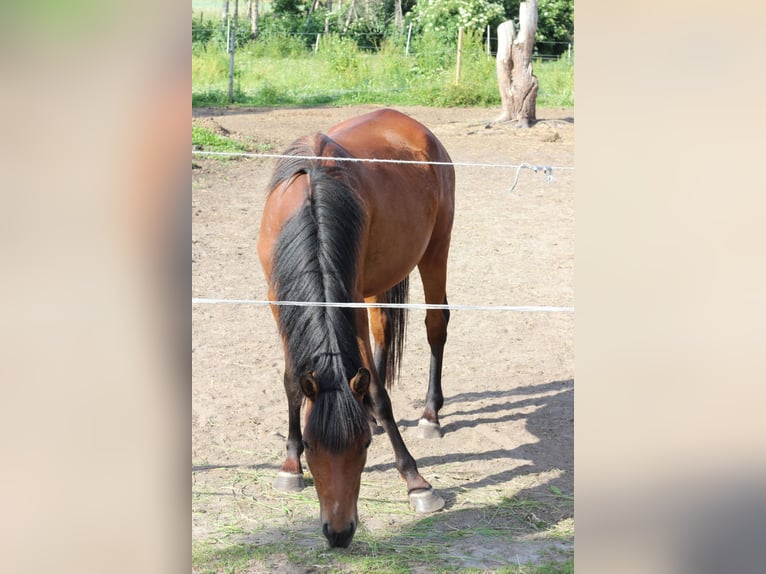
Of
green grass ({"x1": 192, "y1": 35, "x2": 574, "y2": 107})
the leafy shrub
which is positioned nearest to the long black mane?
green grass ({"x1": 192, "y1": 35, "x2": 574, "y2": 107})

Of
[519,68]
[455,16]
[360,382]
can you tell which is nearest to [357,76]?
[455,16]

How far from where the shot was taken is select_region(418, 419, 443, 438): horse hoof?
3.77 meters

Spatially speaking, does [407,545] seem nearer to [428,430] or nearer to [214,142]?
[428,430]

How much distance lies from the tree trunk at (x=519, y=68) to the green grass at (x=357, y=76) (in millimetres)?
1714

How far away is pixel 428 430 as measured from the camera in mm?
3768

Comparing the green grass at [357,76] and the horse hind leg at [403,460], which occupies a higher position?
the green grass at [357,76]

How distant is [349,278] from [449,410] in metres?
1.48

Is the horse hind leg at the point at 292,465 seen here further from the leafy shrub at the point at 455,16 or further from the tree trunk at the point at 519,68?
the leafy shrub at the point at 455,16

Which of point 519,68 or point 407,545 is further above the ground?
point 519,68

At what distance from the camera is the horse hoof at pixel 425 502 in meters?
3.13

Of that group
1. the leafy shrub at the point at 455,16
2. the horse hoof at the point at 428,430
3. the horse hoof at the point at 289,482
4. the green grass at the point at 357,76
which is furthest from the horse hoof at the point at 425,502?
the leafy shrub at the point at 455,16
